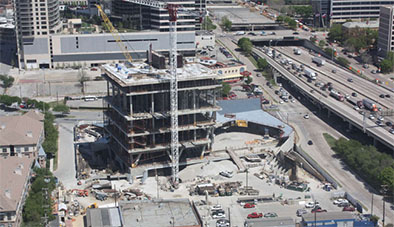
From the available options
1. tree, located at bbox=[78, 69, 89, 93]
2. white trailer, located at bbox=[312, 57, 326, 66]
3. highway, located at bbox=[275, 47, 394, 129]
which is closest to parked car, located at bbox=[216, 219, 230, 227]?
highway, located at bbox=[275, 47, 394, 129]

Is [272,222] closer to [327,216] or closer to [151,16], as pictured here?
[327,216]

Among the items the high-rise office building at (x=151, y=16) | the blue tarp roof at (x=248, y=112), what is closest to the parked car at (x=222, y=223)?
the blue tarp roof at (x=248, y=112)

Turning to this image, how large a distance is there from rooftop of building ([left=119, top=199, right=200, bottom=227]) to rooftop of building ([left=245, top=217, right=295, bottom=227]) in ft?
21.0

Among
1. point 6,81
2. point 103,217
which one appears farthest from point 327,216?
point 6,81

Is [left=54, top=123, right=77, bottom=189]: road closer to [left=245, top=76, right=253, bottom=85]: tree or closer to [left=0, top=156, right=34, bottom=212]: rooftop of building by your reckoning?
[left=0, top=156, right=34, bottom=212]: rooftop of building

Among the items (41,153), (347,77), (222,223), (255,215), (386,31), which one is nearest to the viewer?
(222,223)

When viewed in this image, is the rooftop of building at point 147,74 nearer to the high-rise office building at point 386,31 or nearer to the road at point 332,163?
the road at point 332,163

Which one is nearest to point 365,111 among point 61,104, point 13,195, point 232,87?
point 232,87

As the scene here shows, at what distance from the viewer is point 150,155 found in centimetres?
10431

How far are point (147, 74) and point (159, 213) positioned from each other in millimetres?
24796

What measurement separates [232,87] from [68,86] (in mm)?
35921

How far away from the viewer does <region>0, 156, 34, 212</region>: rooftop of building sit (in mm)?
82625

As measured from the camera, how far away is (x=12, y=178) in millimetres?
90312

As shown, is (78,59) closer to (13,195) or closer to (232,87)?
(232,87)
